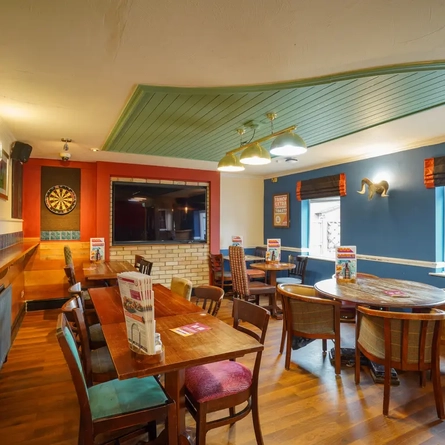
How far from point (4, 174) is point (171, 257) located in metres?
2.97

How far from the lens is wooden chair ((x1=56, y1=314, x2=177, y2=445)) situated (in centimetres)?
139

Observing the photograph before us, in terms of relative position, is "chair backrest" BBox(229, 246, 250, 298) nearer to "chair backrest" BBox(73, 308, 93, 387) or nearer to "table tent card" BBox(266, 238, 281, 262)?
"table tent card" BBox(266, 238, 281, 262)

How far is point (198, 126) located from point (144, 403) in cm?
265

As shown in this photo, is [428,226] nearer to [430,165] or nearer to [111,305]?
[430,165]

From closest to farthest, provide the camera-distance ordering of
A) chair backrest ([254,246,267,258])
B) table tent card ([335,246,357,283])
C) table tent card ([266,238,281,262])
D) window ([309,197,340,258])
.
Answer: table tent card ([335,246,357,283]) → table tent card ([266,238,281,262]) → window ([309,197,340,258]) → chair backrest ([254,246,267,258])

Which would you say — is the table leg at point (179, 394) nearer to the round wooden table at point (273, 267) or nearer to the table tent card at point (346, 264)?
the table tent card at point (346, 264)

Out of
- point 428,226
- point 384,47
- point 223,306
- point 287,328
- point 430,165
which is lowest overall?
point 223,306

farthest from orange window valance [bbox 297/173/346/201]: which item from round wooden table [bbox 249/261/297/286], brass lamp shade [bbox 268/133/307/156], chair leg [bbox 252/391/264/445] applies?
chair leg [bbox 252/391/264/445]

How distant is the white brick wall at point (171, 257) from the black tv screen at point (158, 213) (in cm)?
10

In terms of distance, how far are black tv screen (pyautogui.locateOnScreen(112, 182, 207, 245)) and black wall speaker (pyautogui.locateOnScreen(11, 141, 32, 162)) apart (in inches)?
59.5

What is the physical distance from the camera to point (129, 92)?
8.09 feet

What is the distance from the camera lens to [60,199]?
16.8 feet

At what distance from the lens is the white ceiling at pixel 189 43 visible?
1484 mm

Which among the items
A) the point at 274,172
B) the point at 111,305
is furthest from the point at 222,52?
the point at 274,172
